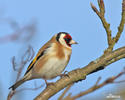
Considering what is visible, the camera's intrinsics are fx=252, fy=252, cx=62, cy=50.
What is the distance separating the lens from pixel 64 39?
4.44m

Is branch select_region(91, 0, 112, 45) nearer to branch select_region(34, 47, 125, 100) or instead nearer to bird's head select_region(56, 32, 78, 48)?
branch select_region(34, 47, 125, 100)

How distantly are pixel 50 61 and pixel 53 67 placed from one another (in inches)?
4.8

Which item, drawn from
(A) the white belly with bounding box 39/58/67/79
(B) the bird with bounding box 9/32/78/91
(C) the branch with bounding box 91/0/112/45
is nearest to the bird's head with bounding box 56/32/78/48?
(B) the bird with bounding box 9/32/78/91

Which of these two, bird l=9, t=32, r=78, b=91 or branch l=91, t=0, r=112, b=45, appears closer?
branch l=91, t=0, r=112, b=45

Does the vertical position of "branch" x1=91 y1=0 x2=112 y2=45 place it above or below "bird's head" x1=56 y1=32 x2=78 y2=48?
above

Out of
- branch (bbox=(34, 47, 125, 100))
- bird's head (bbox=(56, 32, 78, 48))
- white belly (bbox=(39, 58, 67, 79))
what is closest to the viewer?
branch (bbox=(34, 47, 125, 100))

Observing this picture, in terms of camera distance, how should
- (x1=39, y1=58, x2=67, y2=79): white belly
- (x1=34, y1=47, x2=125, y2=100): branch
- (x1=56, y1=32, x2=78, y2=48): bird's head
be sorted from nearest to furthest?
(x1=34, y1=47, x2=125, y2=100): branch
(x1=39, y1=58, x2=67, y2=79): white belly
(x1=56, y1=32, x2=78, y2=48): bird's head

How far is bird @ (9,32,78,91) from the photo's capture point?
13.0 feet

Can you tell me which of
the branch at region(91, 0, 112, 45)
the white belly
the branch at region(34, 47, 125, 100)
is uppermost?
the branch at region(91, 0, 112, 45)

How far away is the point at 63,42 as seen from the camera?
4359mm

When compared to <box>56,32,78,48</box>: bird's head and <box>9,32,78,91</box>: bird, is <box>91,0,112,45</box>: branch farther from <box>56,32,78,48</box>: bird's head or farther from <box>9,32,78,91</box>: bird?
<box>56,32,78,48</box>: bird's head

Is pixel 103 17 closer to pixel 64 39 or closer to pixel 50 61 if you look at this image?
pixel 50 61

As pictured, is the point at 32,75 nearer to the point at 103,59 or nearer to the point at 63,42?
the point at 63,42

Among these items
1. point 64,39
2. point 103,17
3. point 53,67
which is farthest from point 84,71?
point 64,39
